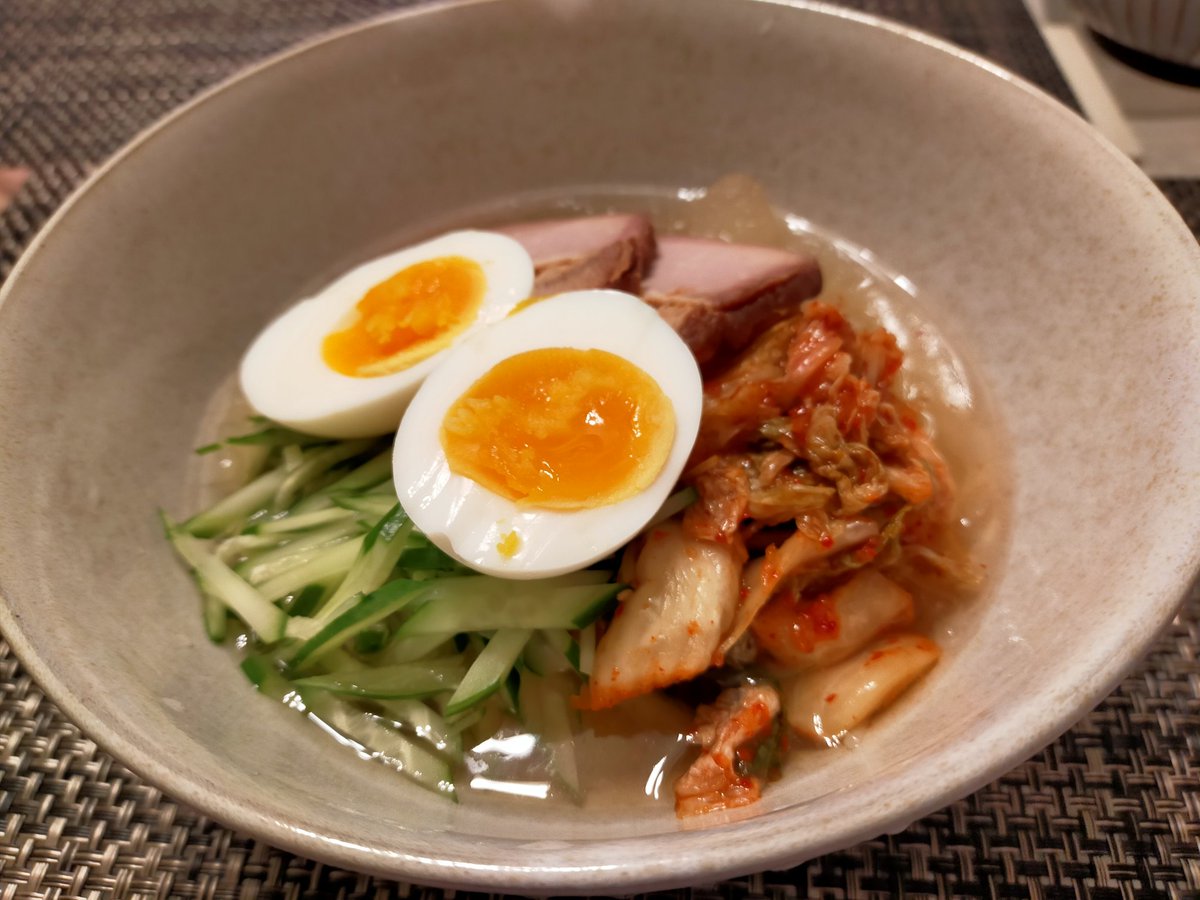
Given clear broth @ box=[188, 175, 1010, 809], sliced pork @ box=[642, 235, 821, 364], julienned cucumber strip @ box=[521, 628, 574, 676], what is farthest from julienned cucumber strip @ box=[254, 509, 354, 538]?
sliced pork @ box=[642, 235, 821, 364]

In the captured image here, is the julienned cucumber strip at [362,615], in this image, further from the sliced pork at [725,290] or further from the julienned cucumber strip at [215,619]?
the sliced pork at [725,290]

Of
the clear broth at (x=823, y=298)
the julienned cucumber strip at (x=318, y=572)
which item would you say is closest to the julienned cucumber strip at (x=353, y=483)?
the julienned cucumber strip at (x=318, y=572)

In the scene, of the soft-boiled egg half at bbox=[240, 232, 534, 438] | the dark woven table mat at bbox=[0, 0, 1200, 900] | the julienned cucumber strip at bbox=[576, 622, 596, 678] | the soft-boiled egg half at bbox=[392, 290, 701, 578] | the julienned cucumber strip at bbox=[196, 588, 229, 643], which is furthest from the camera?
the soft-boiled egg half at bbox=[240, 232, 534, 438]

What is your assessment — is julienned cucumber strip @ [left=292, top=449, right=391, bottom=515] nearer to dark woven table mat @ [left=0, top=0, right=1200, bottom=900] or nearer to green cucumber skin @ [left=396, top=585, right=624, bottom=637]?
green cucumber skin @ [left=396, top=585, right=624, bottom=637]

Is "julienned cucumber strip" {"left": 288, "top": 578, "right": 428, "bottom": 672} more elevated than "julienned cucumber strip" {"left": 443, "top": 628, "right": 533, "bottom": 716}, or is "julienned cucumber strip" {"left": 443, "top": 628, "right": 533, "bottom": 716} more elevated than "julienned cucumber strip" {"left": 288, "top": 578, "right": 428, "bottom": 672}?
"julienned cucumber strip" {"left": 288, "top": 578, "right": 428, "bottom": 672}

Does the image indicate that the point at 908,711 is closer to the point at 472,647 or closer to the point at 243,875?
the point at 472,647

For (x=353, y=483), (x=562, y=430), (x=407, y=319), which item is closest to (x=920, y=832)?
(x=562, y=430)
